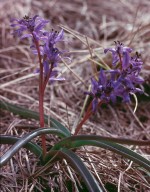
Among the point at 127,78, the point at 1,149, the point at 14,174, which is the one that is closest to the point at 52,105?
the point at 1,149

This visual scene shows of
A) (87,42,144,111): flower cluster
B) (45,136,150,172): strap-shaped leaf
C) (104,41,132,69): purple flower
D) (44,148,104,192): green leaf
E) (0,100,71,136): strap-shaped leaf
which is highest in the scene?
(104,41,132,69): purple flower

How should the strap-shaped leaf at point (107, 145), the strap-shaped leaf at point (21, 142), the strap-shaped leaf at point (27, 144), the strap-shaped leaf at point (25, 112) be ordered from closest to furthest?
the strap-shaped leaf at point (21, 142), the strap-shaped leaf at point (107, 145), the strap-shaped leaf at point (27, 144), the strap-shaped leaf at point (25, 112)

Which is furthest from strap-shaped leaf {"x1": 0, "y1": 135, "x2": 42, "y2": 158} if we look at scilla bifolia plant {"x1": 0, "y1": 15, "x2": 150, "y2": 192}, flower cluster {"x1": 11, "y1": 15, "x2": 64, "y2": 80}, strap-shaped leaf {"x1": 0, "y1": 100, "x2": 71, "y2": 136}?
flower cluster {"x1": 11, "y1": 15, "x2": 64, "y2": 80}

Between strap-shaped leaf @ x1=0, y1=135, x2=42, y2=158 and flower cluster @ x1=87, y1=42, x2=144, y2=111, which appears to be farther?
strap-shaped leaf @ x1=0, y1=135, x2=42, y2=158

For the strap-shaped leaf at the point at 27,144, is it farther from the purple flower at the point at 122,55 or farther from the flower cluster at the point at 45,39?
the purple flower at the point at 122,55

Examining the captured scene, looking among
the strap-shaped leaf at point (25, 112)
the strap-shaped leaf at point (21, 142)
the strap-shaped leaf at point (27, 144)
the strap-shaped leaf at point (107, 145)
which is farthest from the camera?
the strap-shaped leaf at point (25, 112)

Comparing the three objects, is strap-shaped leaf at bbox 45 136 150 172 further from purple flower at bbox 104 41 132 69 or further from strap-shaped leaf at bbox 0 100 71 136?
purple flower at bbox 104 41 132 69

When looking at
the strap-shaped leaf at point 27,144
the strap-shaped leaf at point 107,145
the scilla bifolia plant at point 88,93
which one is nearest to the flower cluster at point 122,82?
the scilla bifolia plant at point 88,93

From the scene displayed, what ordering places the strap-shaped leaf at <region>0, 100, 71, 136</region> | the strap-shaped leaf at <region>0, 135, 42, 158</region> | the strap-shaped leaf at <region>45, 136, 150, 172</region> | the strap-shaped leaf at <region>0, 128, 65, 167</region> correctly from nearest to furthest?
the strap-shaped leaf at <region>0, 128, 65, 167</region>, the strap-shaped leaf at <region>45, 136, 150, 172</region>, the strap-shaped leaf at <region>0, 135, 42, 158</region>, the strap-shaped leaf at <region>0, 100, 71, 136</region>

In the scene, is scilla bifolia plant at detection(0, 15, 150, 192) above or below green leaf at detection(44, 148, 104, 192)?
above
